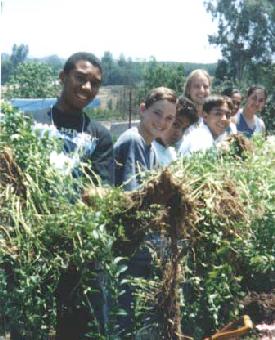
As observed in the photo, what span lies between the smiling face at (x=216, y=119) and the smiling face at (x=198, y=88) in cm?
62

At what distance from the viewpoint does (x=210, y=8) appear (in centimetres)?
4178

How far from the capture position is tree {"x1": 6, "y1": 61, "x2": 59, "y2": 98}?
25.5 meters

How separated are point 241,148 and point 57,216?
4.73 ft

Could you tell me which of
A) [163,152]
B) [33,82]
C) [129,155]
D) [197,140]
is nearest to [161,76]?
[33,82]

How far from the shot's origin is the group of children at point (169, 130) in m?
3.21

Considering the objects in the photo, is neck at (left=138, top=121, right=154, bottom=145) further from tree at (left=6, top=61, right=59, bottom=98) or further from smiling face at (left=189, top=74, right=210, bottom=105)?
tree at (left=6, top=61, right=59, bottom=98)

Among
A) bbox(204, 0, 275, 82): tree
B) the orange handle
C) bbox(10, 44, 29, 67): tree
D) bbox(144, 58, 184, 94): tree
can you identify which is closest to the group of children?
the orange handle

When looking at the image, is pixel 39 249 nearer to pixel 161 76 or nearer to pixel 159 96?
pixel 159 96

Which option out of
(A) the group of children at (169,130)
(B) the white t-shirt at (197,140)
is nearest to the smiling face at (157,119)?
(A) the group of children at (169,130)

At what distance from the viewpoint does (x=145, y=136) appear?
3.44m

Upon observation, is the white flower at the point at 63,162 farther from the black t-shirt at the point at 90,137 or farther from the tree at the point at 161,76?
the tree at the point at 161,76

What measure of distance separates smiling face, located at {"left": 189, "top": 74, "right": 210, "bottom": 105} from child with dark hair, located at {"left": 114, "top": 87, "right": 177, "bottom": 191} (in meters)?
1.56

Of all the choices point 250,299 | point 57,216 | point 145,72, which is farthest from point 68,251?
point 145,72

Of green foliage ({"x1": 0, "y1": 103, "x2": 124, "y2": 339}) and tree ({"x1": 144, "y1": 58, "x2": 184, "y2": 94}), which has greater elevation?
green foliage ({"x1": 0, "y1": 103, "x2": 124, "y2": 339})
